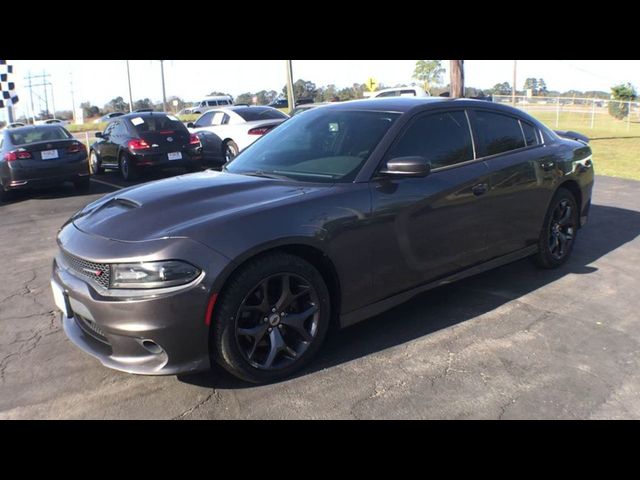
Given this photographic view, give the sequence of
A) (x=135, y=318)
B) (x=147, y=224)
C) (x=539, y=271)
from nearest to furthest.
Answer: (x=135, y=318), (x=147, y=224), (x=539, y=271)

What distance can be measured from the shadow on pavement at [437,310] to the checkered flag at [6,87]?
721 inches

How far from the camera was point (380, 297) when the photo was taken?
12.4 feet

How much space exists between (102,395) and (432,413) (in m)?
1.90

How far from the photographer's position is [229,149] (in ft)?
42.9

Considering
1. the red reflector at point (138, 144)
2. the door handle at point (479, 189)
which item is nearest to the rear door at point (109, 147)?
the red reflector at point (138, 144)

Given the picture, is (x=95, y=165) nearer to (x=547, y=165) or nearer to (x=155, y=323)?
(x=547, y=165)

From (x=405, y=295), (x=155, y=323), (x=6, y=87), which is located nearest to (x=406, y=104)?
(x=405, y=295)

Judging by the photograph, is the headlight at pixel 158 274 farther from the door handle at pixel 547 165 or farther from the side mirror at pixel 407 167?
the door handle at pixel 547 165

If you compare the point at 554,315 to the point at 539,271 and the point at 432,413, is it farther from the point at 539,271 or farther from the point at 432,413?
the point at 432,413

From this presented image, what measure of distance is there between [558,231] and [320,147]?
8.67 feet

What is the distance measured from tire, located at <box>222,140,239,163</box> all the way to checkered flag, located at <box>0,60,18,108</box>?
982 cm
